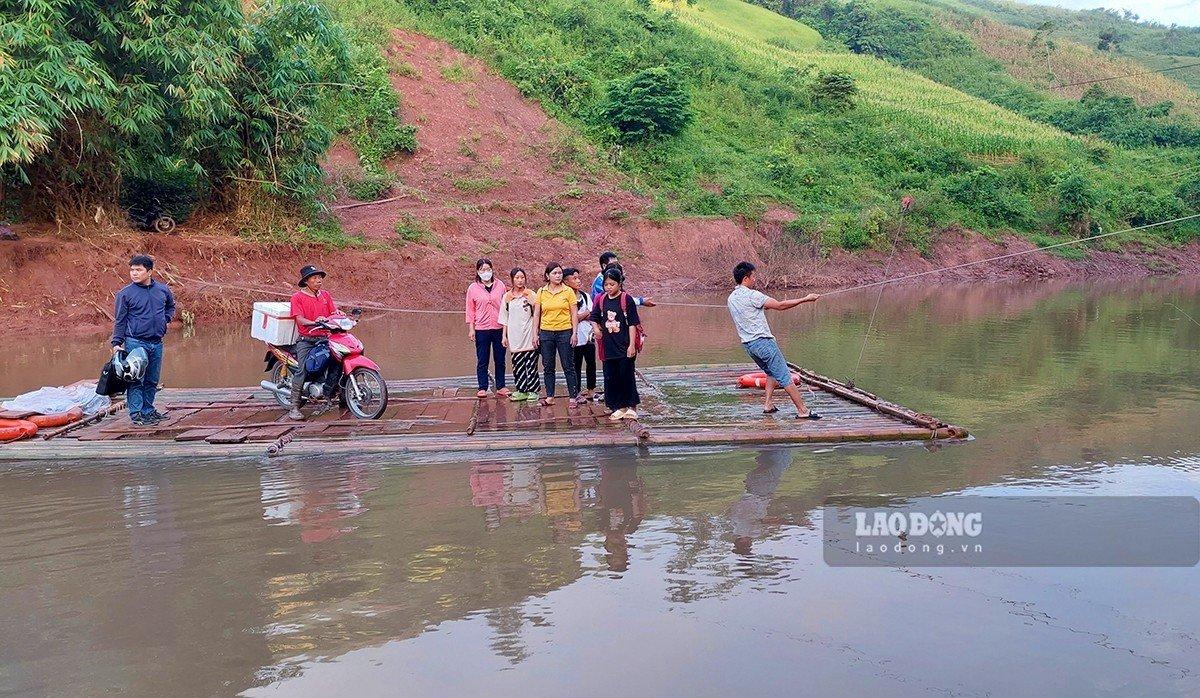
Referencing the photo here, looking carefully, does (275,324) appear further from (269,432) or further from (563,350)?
(563,350)

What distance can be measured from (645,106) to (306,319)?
23.3 meters

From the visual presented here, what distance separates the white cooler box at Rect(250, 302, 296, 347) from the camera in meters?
9.09

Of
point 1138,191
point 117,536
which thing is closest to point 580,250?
point 117,536

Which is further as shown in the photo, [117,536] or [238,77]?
[238,77]

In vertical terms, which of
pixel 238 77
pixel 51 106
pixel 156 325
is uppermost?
pixel 238 77

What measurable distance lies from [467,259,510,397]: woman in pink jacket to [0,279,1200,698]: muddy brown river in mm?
2317

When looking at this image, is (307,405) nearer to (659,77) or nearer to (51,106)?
(51,106)

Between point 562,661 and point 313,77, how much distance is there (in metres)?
17.9

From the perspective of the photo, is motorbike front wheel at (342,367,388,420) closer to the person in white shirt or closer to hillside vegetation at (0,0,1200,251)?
the person in white shirt

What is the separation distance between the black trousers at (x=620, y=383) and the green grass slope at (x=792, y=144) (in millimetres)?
19299

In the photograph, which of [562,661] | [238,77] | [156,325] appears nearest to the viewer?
[562,661]

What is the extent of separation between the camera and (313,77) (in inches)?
778
